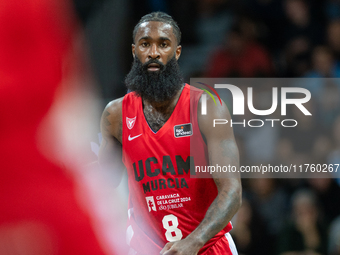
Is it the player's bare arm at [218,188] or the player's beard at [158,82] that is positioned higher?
the player's beard at [158,82]

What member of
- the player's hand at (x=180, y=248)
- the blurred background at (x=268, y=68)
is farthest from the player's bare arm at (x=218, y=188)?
the blurred background at (x=268, y=68)

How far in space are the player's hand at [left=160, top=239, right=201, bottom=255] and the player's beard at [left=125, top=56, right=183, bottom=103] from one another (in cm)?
108

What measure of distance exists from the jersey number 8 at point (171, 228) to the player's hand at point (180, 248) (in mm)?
488

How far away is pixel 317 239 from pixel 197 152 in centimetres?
261

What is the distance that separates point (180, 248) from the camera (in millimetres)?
2262

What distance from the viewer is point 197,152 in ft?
9.27

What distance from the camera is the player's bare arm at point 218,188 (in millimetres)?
2322

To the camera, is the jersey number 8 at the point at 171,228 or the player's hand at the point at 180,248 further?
the jersey number 8 at the point at 171,228

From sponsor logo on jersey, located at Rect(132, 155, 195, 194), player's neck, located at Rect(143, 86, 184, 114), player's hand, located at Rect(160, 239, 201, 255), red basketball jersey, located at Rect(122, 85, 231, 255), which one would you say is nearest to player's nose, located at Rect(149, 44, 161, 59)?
player's neck, located at Rect(143, 86, 184, 114)

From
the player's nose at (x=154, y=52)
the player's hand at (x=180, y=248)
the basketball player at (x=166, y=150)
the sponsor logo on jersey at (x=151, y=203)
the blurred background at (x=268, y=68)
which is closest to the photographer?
the player's hand at (x=180, y=248)

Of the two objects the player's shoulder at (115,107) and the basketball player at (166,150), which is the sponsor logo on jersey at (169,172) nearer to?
the basketball player at (166,150)

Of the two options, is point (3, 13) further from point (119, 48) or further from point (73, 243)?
point (119, 48)

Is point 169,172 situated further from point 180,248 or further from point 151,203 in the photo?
point 180,248

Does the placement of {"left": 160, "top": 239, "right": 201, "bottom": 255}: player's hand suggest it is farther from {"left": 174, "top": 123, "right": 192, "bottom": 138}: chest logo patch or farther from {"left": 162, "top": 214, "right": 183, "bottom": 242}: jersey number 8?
{"left": 174, "top": 123, "right": 192, "bottom": 138}: chest logo patch
